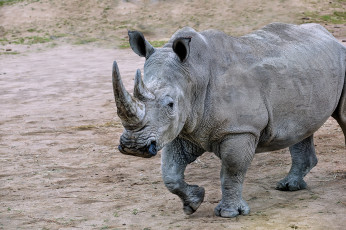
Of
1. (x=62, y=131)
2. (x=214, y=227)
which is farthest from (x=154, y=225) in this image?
(x=62, y=131)

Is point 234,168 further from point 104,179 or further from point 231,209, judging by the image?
point 104,179

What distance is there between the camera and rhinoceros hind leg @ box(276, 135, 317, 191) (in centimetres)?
616

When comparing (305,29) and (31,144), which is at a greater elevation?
(305,29)

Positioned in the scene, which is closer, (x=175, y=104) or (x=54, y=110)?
(x=175, y=104)

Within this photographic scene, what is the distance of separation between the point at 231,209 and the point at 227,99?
0.91 metres

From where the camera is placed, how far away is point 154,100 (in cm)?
455

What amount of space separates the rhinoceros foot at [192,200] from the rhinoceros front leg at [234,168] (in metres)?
0.18

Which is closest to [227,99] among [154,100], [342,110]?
[154,100]

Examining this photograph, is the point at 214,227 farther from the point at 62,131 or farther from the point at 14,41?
the point at 14,41

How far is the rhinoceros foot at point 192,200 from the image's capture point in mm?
5320

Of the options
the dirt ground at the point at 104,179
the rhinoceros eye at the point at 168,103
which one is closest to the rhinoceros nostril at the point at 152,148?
the rhinoceros eye at the point at 168,103

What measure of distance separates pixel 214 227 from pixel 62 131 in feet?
14.9

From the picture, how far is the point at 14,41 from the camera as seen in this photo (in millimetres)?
19234

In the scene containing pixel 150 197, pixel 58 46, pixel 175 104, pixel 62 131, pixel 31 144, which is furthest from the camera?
pixel 58 46
